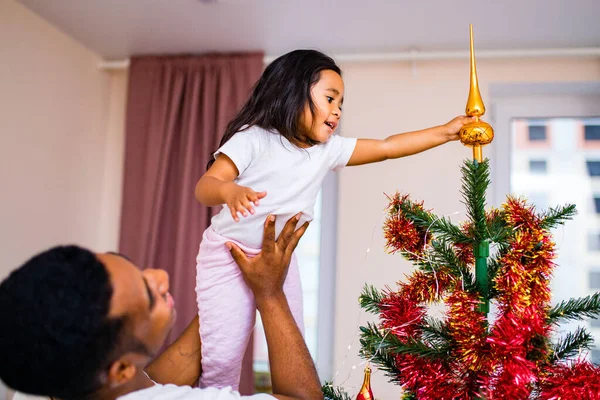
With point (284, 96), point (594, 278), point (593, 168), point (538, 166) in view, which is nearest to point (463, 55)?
point (538, 166)

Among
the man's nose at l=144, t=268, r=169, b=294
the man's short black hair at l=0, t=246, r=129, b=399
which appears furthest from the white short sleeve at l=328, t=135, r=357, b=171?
the man's short black hair at l=0, t=246, r=129, b=399

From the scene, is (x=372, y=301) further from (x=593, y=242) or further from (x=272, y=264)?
(x=593, y=242)

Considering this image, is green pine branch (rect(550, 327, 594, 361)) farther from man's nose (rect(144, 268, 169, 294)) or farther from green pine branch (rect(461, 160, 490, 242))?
man's nose (rect(144, 268, 169, 294))

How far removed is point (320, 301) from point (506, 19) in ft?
5.18

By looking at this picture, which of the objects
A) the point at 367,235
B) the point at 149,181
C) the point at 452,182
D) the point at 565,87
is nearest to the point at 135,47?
the point at 149,181

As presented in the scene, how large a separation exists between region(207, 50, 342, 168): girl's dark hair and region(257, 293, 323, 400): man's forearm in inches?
15.0

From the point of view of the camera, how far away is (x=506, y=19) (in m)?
2.31

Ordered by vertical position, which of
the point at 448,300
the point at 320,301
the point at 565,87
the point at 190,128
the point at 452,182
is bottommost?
the point at 320,301

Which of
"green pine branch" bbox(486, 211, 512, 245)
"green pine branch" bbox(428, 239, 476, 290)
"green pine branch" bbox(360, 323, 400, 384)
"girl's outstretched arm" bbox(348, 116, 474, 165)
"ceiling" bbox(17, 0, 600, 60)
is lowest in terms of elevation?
"green pine branch" bbox(360, 323, 400, 384)

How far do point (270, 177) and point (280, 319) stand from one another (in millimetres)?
322

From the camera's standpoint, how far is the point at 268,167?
1.17 meters

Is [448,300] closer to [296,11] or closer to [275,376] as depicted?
[275,376]

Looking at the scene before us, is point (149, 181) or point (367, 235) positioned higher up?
point (149, 181)

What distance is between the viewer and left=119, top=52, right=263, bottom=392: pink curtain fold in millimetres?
2705
